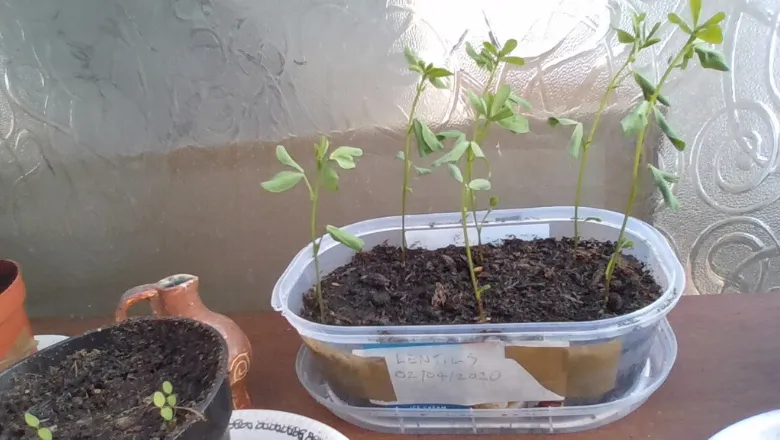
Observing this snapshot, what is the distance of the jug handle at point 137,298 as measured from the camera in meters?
0.62

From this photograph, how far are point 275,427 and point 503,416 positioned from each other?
0.23m

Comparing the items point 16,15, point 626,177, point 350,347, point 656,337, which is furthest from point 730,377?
point 16,15

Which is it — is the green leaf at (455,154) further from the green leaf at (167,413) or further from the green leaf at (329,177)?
the green leaf at (167,413)

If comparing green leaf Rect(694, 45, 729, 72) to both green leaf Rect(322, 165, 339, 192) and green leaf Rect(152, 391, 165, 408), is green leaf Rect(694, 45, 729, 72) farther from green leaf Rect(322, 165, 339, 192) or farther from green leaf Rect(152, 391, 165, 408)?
green leaf Rect(152, 391, 165, 408)

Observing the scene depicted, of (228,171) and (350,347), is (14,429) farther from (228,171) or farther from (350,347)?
(228,171)

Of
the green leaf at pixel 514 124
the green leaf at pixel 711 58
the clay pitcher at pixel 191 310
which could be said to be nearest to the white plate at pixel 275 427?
the clay pitcher at pixel 191 310

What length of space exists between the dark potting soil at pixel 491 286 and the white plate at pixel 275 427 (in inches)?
4.4

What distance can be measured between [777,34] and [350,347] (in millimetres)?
668

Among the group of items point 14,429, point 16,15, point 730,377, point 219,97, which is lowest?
point 730,377

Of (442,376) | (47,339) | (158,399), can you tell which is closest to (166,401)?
(158,399)

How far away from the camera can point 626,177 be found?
2.76ft

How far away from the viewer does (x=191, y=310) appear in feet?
2.16

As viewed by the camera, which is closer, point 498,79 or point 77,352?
point 77,352

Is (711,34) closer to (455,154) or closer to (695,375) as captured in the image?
(455,154)
